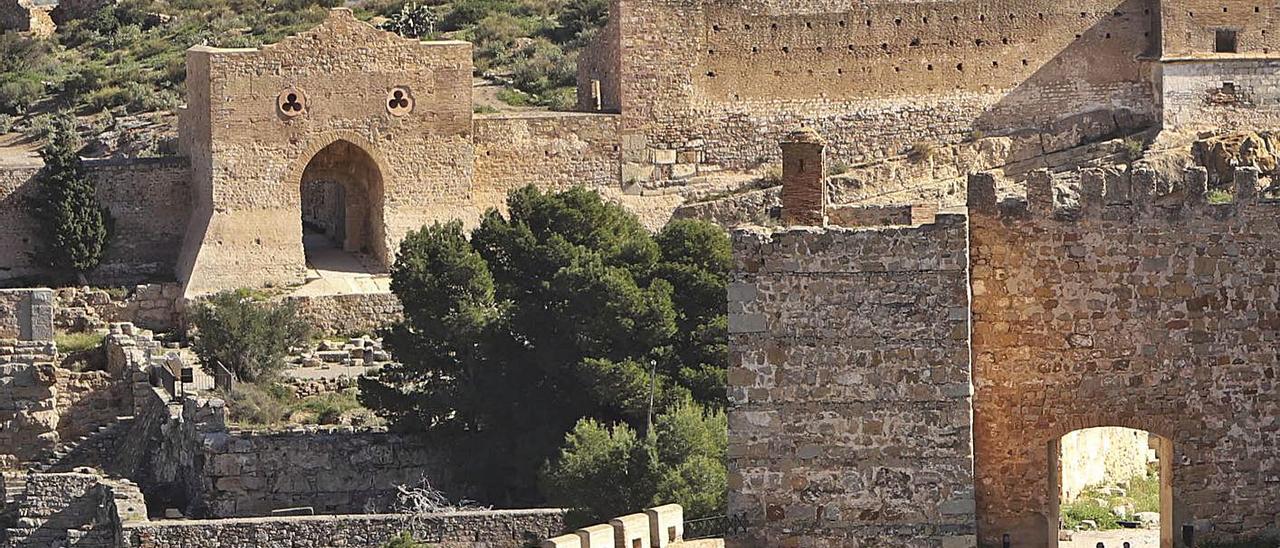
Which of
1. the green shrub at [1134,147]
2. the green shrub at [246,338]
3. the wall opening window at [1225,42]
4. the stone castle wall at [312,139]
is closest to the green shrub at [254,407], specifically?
the green shrub at [246,338]

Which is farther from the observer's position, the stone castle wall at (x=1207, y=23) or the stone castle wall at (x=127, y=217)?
the stone castle wall at (x=1207, y=23)

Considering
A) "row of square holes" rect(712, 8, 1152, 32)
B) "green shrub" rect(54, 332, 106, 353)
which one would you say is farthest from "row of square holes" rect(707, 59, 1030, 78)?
"green shrub" rect(54, 332, 106, 353)

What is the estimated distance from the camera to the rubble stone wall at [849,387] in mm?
23953

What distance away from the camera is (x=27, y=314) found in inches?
1763

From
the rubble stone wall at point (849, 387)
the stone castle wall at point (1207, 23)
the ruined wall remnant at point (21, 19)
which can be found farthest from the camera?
the ruined wall remnant at point (21, 19)

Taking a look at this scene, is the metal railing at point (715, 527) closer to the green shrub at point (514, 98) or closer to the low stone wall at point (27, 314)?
the low stone wall at point (27, 314)

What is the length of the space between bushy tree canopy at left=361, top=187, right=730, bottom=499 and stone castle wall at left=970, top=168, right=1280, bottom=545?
11421mm

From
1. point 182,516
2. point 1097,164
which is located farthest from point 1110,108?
point 182,516

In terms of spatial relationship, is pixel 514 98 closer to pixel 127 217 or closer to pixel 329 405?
pixel 127 217

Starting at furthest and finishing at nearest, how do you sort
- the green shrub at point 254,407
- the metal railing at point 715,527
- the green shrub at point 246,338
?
the green shrub at point 246,338 → the green shrub at point 254,407 → the metal railing at point 715,527

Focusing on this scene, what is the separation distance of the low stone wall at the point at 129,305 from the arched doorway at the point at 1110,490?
1788 cm

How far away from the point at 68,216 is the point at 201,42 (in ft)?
69.0

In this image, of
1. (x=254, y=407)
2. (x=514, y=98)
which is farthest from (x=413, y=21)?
(x=254, y=407)

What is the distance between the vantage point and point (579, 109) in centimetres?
5162
